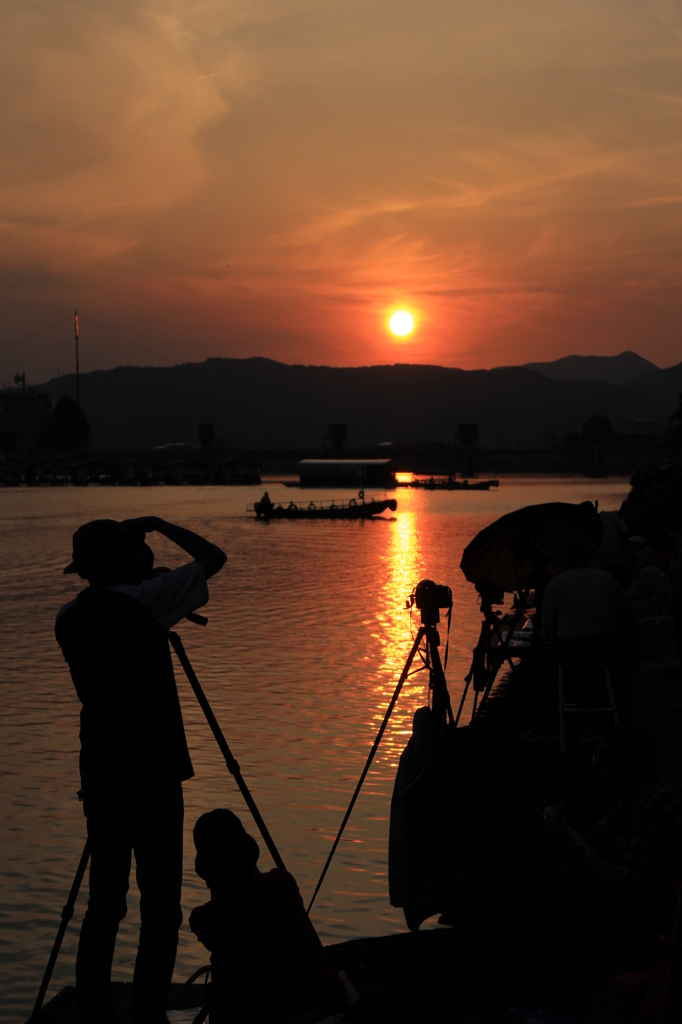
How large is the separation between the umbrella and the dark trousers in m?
5.39

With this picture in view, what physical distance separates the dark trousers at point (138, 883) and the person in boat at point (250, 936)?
53 cm

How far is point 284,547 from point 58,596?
22589mm

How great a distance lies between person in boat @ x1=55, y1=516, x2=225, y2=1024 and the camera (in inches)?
178

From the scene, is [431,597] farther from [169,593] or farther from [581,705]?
[581,705]

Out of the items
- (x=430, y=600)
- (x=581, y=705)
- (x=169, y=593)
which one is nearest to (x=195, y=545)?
(x=169, y=593)

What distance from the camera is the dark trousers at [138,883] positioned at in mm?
4527

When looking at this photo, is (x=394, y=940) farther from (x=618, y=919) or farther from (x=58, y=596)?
(x=58, y=596)

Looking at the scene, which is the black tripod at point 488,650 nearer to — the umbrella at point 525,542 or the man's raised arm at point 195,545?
the umbrella at point 525,542

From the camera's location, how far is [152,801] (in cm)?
452

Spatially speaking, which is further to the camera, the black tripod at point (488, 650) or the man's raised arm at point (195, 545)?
the black tripod at point (488, 650)

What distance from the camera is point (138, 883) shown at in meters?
4.55

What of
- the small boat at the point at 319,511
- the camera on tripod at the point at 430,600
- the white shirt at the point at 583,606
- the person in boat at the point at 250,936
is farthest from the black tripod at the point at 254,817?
the small boat at the point at 319,511

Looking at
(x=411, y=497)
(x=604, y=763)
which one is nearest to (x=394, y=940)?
(x=604, y=763)

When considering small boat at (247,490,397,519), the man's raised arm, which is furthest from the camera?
small boat at (247,490,397,519)
